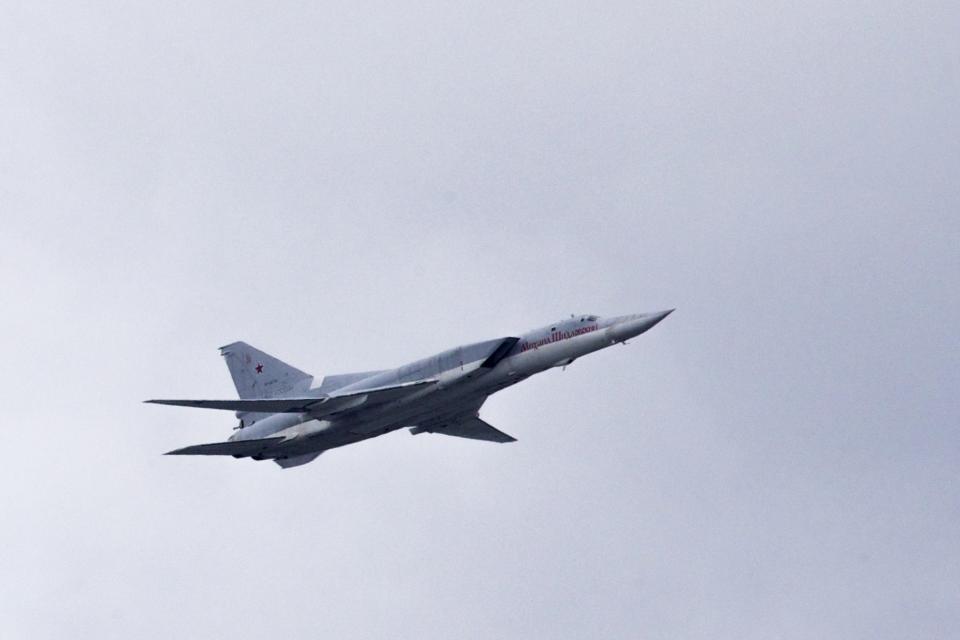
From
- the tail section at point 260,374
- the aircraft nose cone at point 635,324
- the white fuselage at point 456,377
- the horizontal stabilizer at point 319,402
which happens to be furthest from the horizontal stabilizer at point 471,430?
the aircraft nose cone at point 635,324

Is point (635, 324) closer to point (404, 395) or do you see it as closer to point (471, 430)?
point (404, 395)

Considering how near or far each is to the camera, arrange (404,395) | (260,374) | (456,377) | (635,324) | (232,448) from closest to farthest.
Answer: (635,324), (456,377), (404,395), (232,448), (260,374)

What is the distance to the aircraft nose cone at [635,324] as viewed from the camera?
57000 mm

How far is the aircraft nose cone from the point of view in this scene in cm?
5700

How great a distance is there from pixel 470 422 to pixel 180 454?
Result: 13859 mm


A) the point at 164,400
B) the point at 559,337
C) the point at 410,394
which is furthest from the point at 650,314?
the point at 164,400

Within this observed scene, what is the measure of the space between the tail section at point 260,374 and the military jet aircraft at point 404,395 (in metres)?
1.01

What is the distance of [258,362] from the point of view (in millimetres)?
68125

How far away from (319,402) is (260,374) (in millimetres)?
8121

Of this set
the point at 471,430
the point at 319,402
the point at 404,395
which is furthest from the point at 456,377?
the point at 471,430

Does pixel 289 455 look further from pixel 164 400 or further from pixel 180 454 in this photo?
pixel 164 400

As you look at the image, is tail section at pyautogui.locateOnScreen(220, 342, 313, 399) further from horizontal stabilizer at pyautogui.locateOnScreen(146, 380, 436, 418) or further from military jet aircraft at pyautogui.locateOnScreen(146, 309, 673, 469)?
horizontal stabilizer at pyautogui.locateOnScreen(146, 380, 436, 418)

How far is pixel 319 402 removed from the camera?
60812 millimetres

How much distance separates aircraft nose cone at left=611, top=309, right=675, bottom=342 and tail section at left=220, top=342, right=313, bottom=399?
53.6ft
